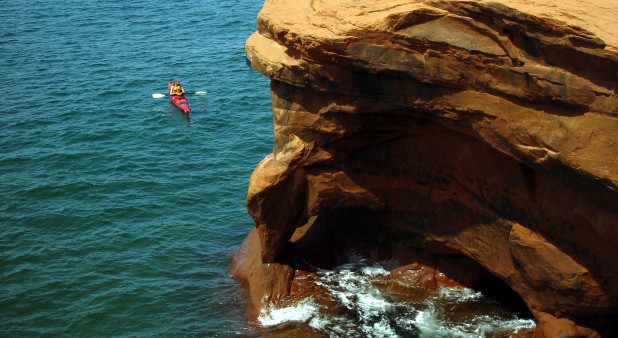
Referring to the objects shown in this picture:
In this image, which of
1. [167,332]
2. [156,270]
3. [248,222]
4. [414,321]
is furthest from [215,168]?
[414,321]

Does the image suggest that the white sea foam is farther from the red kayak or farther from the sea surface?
the red kayak

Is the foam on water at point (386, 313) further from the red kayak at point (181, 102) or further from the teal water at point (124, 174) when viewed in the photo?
the red kayak at point (181, 102)

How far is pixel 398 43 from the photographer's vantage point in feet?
63.4

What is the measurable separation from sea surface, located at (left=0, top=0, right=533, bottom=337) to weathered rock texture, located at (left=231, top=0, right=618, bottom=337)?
7.79 feet

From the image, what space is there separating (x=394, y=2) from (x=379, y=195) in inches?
239

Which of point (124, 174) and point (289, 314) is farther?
point (124, 174)

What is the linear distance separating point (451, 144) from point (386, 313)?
5560mm

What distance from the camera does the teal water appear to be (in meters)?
26.7

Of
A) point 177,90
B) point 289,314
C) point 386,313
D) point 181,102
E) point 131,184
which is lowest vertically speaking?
point 131,184

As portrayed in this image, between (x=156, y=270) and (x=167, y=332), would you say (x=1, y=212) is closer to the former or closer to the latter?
(x=156, y=270)

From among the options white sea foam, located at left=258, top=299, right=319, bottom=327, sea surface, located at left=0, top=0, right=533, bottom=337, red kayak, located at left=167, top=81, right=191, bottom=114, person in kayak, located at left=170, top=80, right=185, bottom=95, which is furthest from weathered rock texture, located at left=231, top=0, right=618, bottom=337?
person in kayak, located at left=170, top=80, right=185, bottom=95

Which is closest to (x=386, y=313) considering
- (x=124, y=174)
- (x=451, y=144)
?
(x=451, y=144)

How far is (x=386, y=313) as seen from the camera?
952 inches

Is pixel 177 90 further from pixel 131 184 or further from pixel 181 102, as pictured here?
pixel 131 184
